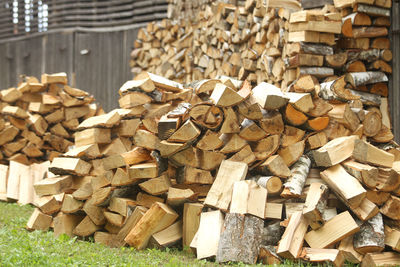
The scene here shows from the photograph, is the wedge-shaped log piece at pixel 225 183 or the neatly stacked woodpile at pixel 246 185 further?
the wedge-shaped log piece at pixel 225 183

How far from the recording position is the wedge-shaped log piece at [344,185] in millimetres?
4629

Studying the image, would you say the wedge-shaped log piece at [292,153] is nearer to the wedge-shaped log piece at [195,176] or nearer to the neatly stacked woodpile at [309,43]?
the wedge-shaped log piece at [195,176]

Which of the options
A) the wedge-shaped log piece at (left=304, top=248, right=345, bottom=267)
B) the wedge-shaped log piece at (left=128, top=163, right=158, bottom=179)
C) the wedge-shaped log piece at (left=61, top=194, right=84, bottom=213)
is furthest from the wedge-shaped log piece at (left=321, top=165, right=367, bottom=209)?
the wedge-shaped log piece at (left=61, top=194, right=84, bottom=213)

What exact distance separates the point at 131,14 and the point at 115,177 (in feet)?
31.0

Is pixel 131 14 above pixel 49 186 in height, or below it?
above

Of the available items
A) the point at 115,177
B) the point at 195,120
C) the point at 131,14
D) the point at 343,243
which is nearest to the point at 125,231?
the point at 115,177

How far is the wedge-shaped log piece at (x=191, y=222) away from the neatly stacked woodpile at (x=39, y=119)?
429 cm

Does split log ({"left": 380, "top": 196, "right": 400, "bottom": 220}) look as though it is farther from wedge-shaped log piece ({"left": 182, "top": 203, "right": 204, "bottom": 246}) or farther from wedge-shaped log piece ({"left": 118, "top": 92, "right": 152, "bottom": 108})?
wedge-shaped log piece ({"left": 118, "top": 92, "right": 152, "bottom": 108})

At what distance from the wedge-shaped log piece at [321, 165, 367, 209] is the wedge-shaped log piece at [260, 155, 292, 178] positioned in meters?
0.33

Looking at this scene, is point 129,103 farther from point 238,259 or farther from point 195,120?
point 238,259

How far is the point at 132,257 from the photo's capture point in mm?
4629

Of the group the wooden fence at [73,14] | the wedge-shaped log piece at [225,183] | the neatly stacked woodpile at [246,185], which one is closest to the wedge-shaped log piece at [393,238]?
the neatly stacked woodpile at [246,185]

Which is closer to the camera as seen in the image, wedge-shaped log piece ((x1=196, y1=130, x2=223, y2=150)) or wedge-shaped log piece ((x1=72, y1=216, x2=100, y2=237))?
wedge-shaped log piece ((x1=196, y1=130, x2=223, y2=150))

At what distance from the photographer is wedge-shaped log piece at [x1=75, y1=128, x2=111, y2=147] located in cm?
623
